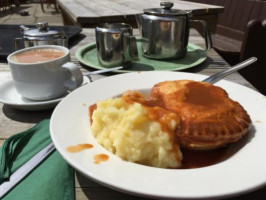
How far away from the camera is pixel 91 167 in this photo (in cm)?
63

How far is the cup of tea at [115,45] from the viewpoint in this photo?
4.60 feet

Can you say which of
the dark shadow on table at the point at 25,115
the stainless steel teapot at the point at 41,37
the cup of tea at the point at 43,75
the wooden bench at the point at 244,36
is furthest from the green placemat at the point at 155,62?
the wooden bench at the point at 244,36

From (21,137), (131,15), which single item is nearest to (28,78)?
(21,137)

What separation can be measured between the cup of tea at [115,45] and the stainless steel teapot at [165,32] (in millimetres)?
160

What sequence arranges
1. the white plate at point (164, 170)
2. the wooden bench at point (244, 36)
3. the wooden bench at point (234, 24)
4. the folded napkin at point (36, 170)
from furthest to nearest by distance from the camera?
the wooden bench at point (234, 24), the wooden bench at point (244, 36), the folded napkin at point (36, 170), the white plate at point (164, 170)

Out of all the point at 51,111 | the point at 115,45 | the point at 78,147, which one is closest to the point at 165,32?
the point at 115,45

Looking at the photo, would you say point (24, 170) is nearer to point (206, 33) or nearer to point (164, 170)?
point (164, 170)

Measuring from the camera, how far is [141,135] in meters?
0.72

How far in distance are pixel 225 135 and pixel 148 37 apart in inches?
37.6

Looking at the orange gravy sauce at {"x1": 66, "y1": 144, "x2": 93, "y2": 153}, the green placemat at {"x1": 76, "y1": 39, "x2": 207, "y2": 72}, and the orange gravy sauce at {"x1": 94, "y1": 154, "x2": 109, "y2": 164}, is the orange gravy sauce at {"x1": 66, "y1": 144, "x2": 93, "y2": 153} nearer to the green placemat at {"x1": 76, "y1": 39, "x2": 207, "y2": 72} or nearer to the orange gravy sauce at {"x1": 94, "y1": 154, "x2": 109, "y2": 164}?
the orange gravy sauce at {"x1": 94, "y1": 154, "x2": 109, "y2": 164}

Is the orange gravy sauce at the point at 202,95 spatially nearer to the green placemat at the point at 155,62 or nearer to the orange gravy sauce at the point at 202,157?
the orange gravy sauce at the point at 202,157

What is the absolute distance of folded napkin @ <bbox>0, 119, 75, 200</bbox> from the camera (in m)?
0.67

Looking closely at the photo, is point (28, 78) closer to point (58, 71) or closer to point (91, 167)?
point (58, 71)

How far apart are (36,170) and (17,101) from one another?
424mm
